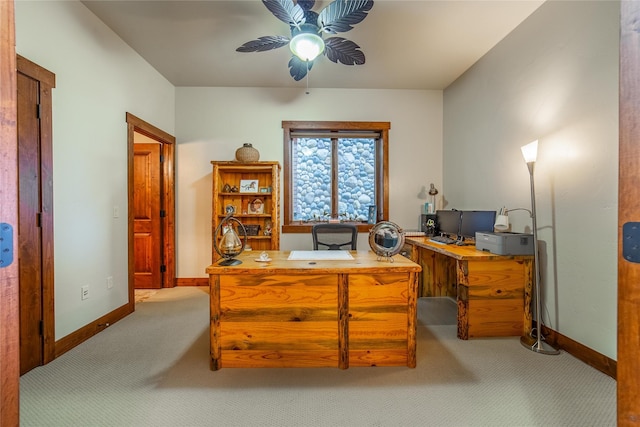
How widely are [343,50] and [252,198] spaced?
225cm

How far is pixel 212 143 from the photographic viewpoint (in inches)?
153

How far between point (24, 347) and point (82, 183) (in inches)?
50.3

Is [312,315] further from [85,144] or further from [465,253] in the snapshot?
[85,144]

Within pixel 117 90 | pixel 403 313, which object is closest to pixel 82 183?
pixel 117 90

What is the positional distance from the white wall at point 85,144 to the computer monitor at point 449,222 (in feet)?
12.2

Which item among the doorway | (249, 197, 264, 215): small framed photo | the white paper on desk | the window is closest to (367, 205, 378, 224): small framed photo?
the window

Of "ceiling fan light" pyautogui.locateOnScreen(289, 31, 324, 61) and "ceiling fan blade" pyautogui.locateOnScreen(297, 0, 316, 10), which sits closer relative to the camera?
"ceiling fan blade" pyautogui.locateOnScreen(297, 0, 316, 10)

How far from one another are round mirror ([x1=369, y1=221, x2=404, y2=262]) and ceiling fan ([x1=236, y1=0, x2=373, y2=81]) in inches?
60.1

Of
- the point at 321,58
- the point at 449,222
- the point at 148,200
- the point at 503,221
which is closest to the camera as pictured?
the point at 503,221

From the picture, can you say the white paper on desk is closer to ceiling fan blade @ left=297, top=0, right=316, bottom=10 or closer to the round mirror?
the round mirror

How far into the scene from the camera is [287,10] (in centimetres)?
195

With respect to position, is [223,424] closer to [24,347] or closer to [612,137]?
[24,347]

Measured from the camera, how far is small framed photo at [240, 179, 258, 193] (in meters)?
3.76

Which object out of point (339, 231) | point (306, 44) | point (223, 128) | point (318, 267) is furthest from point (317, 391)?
point (223, 128)
